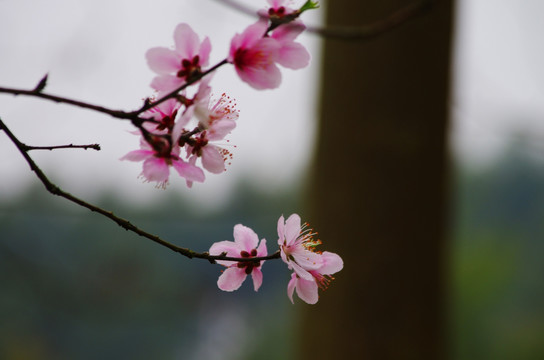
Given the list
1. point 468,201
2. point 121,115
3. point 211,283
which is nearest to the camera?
point 121,115

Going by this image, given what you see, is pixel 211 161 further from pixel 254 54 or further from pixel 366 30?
pixel 366 30

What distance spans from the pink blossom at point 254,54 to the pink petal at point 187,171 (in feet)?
0.22

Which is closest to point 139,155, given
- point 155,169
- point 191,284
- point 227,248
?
point 155,169

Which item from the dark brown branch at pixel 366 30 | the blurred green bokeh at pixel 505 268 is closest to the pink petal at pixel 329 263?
the dark brown branch at pixel 366 30

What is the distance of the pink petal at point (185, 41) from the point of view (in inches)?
14.1

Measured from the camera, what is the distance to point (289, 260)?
0.39 m

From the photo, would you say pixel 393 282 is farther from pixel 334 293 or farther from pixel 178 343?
pixel 178 343

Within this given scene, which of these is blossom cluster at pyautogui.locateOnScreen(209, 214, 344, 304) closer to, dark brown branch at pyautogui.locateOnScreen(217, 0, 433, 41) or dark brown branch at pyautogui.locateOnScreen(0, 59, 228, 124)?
dark brown branch at pyautogui.locateOnScreen(0, 59, 228, 124)

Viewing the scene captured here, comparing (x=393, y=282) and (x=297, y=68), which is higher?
(x=297, y=68)

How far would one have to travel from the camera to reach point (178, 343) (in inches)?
156

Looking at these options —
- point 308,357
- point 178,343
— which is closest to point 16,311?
point 178,343

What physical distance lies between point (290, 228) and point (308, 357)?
3.30 feet

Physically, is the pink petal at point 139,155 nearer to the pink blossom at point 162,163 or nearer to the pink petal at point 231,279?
the pink blossom at point 162,163

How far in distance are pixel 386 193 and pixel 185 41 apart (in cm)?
96
